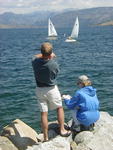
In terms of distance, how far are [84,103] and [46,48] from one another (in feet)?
6.56

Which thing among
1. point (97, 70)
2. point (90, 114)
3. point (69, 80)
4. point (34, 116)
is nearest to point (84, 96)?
point (90, 114)

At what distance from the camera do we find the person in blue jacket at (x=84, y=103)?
33.0ft

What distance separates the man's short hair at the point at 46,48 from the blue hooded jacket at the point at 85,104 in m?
1.50

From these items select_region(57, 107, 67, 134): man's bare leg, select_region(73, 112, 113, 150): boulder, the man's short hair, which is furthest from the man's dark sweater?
select_region(73, 112, 113, 150): boulder

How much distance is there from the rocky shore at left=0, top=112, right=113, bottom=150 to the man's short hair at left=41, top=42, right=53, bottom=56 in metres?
2.33

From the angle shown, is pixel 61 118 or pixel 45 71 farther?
pixel 61 118

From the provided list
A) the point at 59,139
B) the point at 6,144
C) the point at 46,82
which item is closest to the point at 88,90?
the point at 46,82

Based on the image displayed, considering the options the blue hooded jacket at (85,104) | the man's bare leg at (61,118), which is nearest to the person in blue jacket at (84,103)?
the blue hooded jacket at (85,104)

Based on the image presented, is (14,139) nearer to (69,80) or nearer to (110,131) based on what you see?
(110,131)

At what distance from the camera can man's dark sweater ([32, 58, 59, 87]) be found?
9.74 meters

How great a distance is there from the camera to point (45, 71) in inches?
385

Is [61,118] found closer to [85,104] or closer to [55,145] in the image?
[85,104]

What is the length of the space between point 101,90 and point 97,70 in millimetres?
10036

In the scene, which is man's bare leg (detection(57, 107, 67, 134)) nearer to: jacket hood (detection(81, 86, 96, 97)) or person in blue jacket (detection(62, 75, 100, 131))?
person in blue jacket (detection(62, 75, 100, 131))
